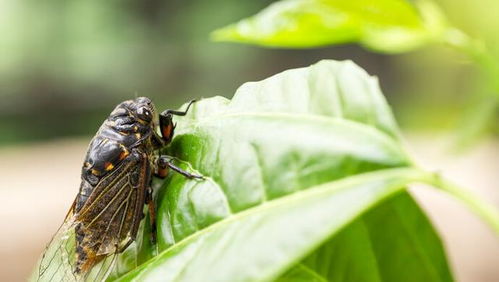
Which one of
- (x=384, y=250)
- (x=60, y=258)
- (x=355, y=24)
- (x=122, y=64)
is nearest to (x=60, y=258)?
(x=60, y=258)

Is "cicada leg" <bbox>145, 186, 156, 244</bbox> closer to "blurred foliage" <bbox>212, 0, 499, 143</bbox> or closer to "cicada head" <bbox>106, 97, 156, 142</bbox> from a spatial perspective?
"cicada head" <bbox>106, 97, 156, 142</bbox>

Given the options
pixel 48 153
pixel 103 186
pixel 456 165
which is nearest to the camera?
pixel 103 186

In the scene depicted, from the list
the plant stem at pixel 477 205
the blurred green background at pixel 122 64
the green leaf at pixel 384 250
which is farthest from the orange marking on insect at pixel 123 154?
the blurred green background at pixel 122 64

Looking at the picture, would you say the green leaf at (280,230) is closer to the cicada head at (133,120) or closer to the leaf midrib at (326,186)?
the leaf midrib at (326,186)

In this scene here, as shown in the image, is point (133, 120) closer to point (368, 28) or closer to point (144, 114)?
point (144, 114)

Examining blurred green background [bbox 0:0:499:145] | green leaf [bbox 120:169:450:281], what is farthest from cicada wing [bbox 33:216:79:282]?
blurred green background [bbox 0:0:499:145]

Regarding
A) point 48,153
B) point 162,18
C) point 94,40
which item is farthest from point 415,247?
point 162,18

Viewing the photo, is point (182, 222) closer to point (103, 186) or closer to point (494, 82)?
point (494, 82)
